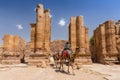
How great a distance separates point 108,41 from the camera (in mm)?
22812

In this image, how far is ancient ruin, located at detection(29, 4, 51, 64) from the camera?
21.4 metres

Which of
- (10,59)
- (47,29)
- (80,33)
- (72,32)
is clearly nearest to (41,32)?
(47,29)

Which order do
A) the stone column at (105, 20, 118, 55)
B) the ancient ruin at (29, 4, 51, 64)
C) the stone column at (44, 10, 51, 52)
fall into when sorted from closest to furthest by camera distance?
the ancient ruin at (29, 4, 51, 64), the stone column at (44, 10, 51, 52), the stone column at (105, 20, 118, 55)

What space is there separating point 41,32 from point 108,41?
7.29 metres

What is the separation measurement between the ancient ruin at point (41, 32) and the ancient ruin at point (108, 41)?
5.98 meters

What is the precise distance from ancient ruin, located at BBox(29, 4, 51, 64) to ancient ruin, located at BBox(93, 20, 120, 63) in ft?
19.6

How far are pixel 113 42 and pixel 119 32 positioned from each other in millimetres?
2128

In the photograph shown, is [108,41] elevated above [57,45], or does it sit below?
below

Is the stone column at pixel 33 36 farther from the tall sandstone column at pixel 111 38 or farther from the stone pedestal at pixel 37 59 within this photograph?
the tall sandstone column at pixel 111 38

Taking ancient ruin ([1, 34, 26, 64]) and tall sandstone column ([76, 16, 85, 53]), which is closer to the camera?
tall sandstone column ([76, 16, 85, 53])

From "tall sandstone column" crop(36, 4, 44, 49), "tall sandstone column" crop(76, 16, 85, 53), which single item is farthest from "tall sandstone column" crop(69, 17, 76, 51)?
"tall sandstone column" crop(36, 4, 44, 49)

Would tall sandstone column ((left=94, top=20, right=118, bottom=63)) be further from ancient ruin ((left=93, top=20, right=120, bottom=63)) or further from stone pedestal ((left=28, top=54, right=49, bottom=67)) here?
stone pedestal ((left=28, top=54, right=49, bottom=67))

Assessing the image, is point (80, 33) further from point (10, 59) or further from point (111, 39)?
point (10, 59)

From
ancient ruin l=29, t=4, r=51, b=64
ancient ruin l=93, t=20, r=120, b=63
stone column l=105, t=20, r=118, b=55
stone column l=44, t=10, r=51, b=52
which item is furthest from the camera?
stone column l=105, t=20, r=118, b=55
